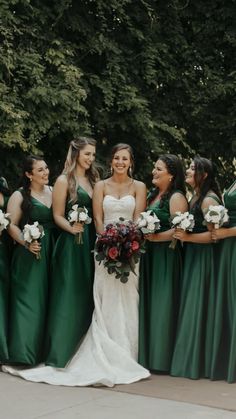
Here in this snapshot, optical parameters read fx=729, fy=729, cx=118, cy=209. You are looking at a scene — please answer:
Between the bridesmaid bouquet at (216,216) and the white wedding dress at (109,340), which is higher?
the bridesmaid bouquet at (216,216)

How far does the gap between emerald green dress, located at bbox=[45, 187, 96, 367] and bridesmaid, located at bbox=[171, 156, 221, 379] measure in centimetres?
96

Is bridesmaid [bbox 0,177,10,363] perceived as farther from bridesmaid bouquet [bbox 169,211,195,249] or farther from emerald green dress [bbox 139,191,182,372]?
bridesmaid bouquet [bbox 169,211,195,249]

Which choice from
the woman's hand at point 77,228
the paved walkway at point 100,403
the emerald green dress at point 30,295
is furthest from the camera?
the emerald green dress at point 30,295

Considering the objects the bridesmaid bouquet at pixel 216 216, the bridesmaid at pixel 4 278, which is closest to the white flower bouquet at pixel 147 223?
the bridesmaid bouquet at pixel 216 216

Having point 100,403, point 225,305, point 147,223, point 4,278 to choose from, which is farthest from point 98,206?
point 100,403

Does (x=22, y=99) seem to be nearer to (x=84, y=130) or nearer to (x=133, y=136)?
(x=84, y=130)

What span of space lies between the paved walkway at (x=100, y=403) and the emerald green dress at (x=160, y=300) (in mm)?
340

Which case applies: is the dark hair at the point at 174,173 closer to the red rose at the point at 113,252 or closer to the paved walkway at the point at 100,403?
the red rose at the point at 113,252

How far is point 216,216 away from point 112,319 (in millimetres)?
1474

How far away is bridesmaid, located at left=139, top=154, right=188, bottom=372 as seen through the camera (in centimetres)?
704

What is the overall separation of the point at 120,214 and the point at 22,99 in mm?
4212

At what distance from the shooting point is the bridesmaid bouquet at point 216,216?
659 centimetres

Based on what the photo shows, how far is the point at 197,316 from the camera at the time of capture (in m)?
6.91

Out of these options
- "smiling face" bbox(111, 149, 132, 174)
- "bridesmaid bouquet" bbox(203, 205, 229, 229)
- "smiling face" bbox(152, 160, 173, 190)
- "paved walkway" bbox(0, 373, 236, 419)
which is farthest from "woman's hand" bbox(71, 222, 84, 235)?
"paved walkway" bbox(0, 373, 236, 419)
